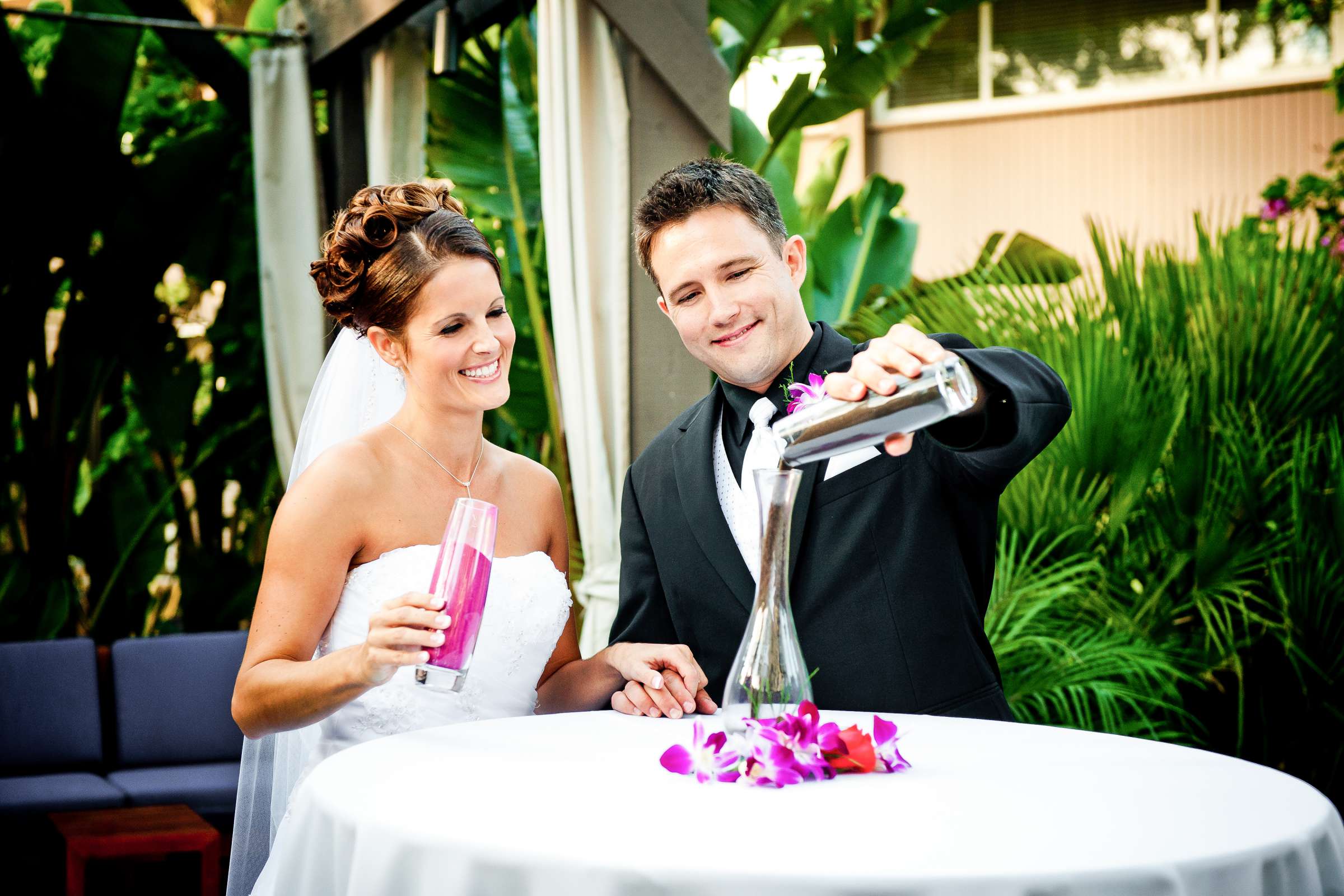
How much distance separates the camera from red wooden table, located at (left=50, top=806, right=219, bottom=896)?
3631 millimetres

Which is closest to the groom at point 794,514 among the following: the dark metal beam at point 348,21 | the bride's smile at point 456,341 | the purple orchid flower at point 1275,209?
the bride's smile at point 456,341

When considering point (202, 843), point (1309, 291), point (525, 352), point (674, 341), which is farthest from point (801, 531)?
point (525, 352)

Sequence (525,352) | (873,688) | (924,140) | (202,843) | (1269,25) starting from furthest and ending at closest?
1. (924,140)
2. (1269,25)
3. (525,352)
4. (202,843)
5. (873,688)

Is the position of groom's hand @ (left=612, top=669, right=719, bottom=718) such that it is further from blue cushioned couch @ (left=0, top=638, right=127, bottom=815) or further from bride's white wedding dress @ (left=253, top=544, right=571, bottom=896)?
blue cushioned couch @ (left=0, top=638, right=127, bottom=815)

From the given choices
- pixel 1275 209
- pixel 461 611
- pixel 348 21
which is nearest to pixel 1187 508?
pixel 1275 209

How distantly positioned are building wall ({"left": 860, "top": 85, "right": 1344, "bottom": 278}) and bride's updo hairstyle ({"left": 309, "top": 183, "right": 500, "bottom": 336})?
25.8ft

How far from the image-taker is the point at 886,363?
1537 millimetres

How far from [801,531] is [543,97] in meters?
2.30

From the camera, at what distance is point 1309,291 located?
4.10 meters

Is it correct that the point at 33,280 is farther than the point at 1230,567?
Yes

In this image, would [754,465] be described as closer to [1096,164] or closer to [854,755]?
[854,755]

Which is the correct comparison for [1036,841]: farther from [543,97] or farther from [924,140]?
[924,140]

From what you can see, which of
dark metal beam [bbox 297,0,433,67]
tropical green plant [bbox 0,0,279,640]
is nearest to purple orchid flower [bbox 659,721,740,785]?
dark metal beam [bbox 297,0,433,67]

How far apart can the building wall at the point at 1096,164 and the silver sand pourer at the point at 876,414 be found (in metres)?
8.56
